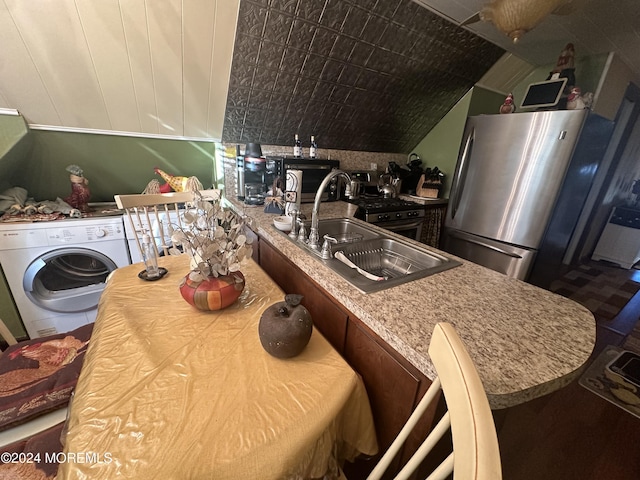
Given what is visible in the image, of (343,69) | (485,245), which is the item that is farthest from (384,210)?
(343,69)

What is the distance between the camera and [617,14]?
1659 mm

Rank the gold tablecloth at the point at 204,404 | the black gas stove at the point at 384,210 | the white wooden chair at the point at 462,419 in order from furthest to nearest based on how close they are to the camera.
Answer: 1. the black gas stove at the point at 384,210
2. the gold tablecloth at the point at 204,404
3. the white wooden chair at the point at 462,419

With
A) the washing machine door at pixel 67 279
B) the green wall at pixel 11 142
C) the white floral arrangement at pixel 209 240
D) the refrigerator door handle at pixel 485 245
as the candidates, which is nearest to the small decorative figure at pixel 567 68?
the refrigerator door handle at pixel 485 245

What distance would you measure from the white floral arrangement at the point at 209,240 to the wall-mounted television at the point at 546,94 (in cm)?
252

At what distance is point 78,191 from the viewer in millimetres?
1880

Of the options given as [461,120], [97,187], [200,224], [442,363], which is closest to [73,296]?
[97,187]

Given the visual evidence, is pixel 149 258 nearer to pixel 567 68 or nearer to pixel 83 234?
pixel 83 234

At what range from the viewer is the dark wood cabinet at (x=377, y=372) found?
0.64m

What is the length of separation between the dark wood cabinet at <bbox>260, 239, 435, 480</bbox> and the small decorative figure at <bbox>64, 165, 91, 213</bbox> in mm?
2023

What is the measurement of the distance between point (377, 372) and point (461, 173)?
7.03 feet

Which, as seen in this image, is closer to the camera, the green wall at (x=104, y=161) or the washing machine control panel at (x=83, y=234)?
the washing machine control panel at (x=83, y=234)

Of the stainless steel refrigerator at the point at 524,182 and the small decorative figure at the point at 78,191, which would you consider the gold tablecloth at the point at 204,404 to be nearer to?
the small decorative figure at the point at 78,191

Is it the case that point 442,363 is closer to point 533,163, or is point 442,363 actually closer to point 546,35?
point 533,163

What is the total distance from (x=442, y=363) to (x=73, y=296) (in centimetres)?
236
